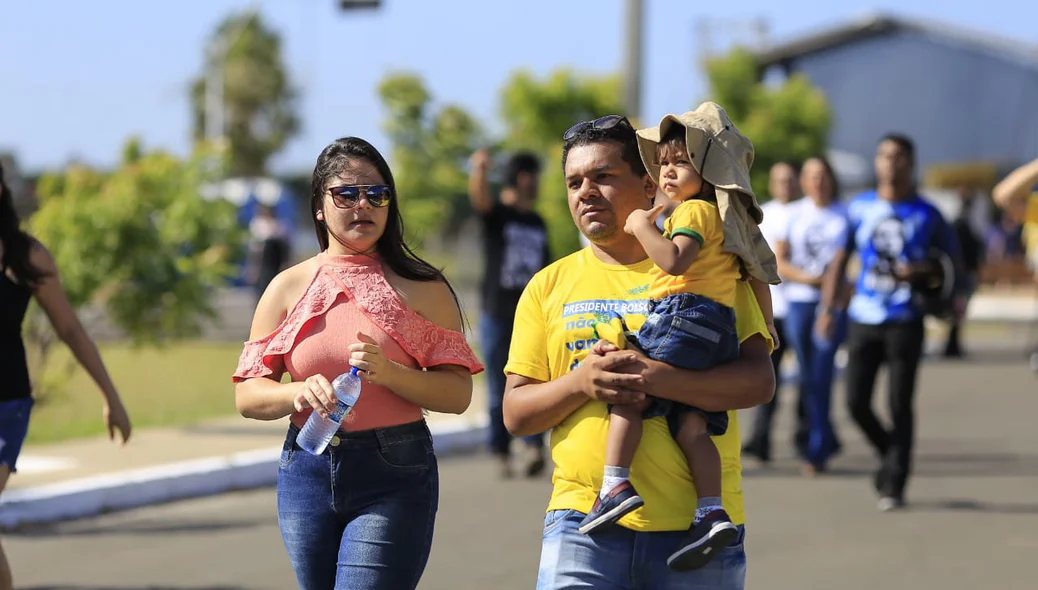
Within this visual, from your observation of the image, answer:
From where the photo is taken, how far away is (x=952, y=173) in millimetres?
45812

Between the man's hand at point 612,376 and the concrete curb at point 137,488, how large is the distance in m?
6.04

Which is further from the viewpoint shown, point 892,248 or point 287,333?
point 892,248

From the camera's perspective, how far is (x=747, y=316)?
13.1 feet

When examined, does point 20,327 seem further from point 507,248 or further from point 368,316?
point 507,248

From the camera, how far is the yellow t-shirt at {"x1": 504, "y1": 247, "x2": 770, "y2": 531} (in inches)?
152

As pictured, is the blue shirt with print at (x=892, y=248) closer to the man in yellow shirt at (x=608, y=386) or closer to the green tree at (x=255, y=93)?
the man in yellow shirt at (x=608, y=386)

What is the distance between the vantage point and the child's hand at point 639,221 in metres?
3.87

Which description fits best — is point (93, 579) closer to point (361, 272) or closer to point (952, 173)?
point (361, 272)

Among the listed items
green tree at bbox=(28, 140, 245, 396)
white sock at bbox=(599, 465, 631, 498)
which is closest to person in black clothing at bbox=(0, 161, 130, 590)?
white sock at bbox=(599, 465, 631, 498)

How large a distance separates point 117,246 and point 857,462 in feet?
21.8

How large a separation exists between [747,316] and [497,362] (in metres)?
6.58

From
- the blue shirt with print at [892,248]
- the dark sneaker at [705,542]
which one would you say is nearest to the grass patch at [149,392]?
the blue shirt with print at [892,248]

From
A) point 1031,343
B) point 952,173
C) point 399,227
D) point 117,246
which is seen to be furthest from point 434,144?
point 952,173

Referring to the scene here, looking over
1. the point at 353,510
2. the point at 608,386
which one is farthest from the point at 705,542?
the point at 353,510
